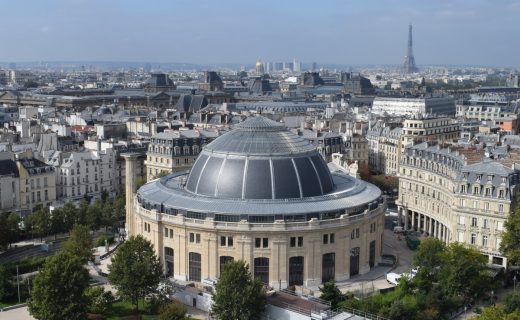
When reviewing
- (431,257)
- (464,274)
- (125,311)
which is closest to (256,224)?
(125,311)

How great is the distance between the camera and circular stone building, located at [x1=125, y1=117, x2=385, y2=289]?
7444 centimetres

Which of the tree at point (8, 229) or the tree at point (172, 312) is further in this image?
the tree at point (8, 229)

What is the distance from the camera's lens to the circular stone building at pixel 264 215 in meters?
74.4

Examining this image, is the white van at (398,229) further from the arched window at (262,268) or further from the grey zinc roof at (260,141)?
the arched window at (262,268)

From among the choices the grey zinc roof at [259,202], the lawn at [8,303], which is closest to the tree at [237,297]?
the grey zinc roof at [259,202]

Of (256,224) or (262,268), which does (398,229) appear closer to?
(262,268)

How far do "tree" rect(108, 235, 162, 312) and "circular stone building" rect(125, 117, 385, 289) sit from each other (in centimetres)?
941

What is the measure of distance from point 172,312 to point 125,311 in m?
8.86

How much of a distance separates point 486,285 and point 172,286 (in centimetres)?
3307

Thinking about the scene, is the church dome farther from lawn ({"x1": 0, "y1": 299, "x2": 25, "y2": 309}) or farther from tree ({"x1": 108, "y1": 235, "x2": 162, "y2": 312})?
lawn ({"x1": 0, "y1": 299, "x2": 25, "y2": 309})

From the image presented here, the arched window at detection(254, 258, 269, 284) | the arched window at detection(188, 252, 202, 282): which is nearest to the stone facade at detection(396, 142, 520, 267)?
the arched window at detection(254, 258, 269, 284)

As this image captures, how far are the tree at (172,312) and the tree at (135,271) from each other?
3.25 metres

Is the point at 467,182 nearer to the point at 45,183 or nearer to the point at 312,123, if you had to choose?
the point at 45,183

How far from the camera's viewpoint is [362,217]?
7881cm
